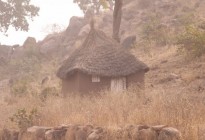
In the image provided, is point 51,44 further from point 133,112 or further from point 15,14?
point 133,112

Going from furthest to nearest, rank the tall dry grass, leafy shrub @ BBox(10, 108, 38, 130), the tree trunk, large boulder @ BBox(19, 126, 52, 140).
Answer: the tree trunk
leafy shrub @ BBox(10, 108, 38, 130)
large boulder @ BBox(19, 126, 52, 140)
the tall dry grass

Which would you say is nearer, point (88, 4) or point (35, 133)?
point (35, 133)

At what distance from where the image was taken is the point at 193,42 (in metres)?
22.8

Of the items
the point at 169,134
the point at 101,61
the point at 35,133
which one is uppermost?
the point at 101,61

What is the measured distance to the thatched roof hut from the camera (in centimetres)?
1902

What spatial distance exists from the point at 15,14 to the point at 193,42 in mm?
25186

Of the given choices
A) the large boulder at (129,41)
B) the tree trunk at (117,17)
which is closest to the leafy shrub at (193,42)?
the tree trunk at (117,17)

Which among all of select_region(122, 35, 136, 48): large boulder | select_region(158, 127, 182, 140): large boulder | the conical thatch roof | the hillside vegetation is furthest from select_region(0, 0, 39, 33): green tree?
select_region(158, 127, 182, 140): large boulder

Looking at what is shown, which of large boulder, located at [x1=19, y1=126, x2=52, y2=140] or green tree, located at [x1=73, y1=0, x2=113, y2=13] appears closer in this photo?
large boulder, located at [x1=19, y1=126, x2=52, y2=140]

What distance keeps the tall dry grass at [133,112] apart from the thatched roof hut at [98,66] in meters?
3.11

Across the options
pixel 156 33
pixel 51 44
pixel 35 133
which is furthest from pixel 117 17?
pixel 51 44

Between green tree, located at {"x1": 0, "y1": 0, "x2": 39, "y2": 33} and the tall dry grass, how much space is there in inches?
1136

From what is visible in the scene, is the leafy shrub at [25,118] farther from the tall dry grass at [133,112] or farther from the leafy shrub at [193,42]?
the leafy shrub at [193,42]

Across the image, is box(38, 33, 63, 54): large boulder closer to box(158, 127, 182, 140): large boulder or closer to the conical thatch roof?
the conical thatch roof
